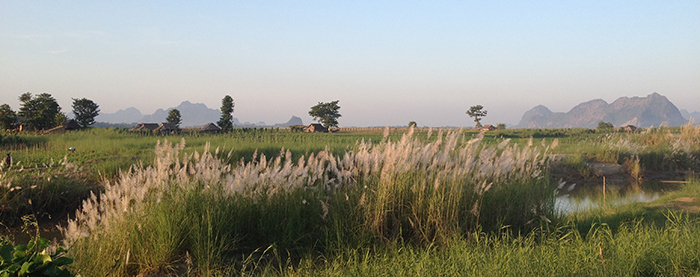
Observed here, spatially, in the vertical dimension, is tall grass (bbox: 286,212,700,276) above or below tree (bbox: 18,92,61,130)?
below

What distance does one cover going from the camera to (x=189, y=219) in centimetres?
393

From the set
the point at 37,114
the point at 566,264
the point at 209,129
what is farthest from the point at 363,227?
the point at 37,114

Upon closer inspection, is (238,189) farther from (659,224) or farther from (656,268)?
(659,224)

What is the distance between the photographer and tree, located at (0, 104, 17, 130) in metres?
44.8

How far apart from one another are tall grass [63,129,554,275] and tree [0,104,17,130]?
54.2 metres

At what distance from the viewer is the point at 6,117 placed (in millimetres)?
45125

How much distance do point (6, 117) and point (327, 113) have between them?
51.9m

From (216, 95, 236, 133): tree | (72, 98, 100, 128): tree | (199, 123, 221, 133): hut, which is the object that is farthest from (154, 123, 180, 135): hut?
(72, 98, 100, 128): tree

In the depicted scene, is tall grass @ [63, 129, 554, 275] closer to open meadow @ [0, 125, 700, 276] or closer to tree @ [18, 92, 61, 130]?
open meadow @ [0, 125, 700, 276]

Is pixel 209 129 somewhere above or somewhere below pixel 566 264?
above

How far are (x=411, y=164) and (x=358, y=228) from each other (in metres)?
1.05

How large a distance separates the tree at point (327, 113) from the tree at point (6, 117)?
48.7 metres

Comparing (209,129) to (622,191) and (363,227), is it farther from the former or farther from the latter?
(363,227)

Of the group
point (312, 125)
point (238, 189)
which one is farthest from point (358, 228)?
point (312, 125)
